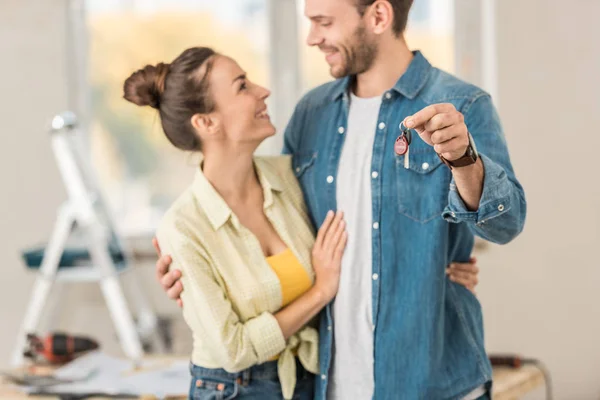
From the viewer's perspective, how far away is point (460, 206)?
5.77 feet

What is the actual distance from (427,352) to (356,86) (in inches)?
26.6

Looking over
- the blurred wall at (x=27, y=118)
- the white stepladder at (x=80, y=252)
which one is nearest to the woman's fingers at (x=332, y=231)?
the white stepladder at (x=80, y=252)

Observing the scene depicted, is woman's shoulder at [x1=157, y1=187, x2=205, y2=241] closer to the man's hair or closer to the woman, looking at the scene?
the woman

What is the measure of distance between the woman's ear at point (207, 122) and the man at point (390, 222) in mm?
267

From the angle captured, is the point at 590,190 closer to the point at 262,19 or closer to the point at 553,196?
the point at 553,196

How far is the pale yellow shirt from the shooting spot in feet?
6.72

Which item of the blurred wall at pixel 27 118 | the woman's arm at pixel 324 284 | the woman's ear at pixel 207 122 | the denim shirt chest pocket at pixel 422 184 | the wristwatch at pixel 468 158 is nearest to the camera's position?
the wristwatch at pixel 468 158

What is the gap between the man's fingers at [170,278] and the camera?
6.86 ft

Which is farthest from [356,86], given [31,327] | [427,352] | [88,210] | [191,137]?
[31,327]

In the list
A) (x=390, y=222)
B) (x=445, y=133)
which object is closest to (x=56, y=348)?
(x=390, y=222)

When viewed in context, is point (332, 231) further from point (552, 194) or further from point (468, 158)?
point (552, 194)

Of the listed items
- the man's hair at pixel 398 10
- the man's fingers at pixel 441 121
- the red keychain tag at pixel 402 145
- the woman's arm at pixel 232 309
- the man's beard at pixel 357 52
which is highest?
the man's hair at pixel 398 10

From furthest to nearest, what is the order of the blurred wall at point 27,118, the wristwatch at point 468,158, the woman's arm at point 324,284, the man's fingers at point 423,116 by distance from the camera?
the blurred wall at point 27,118, the woman's arm at point 324,284, the wristwatch at point 468,158, the man's fingers at point 423,116

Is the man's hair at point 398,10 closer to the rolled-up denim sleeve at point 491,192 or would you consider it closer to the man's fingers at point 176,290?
the rolled-up denim sleeve at point 491,192
